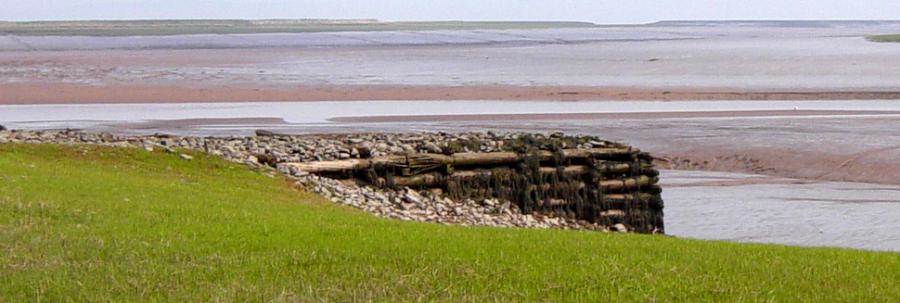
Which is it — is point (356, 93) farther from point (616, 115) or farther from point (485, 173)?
point (485, 173)

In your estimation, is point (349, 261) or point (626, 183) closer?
Answer: point (349, 261)

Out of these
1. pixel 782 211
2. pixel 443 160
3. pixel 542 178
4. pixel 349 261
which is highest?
pixel 349 261

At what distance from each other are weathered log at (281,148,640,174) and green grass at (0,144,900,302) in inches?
271

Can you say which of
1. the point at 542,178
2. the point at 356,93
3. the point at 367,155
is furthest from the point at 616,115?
the point at 367,155

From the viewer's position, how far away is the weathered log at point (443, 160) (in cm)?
2180

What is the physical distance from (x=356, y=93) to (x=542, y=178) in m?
30.2

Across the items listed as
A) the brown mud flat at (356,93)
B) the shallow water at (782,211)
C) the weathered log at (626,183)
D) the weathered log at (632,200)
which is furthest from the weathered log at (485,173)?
the brown mud flat at (356,93)

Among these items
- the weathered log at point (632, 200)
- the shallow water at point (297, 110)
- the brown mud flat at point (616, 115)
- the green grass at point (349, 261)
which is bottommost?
the weathered log at point (632, 200)

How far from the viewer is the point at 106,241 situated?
11.3m

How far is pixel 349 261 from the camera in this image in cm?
1065

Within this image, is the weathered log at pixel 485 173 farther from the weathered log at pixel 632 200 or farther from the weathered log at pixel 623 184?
the weathered log at pixel 632 200

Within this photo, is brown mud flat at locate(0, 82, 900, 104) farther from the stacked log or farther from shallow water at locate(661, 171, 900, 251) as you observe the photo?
the stacked log

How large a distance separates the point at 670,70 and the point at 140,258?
6076 centimetres

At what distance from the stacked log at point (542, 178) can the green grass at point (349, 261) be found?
7159 millimetres
